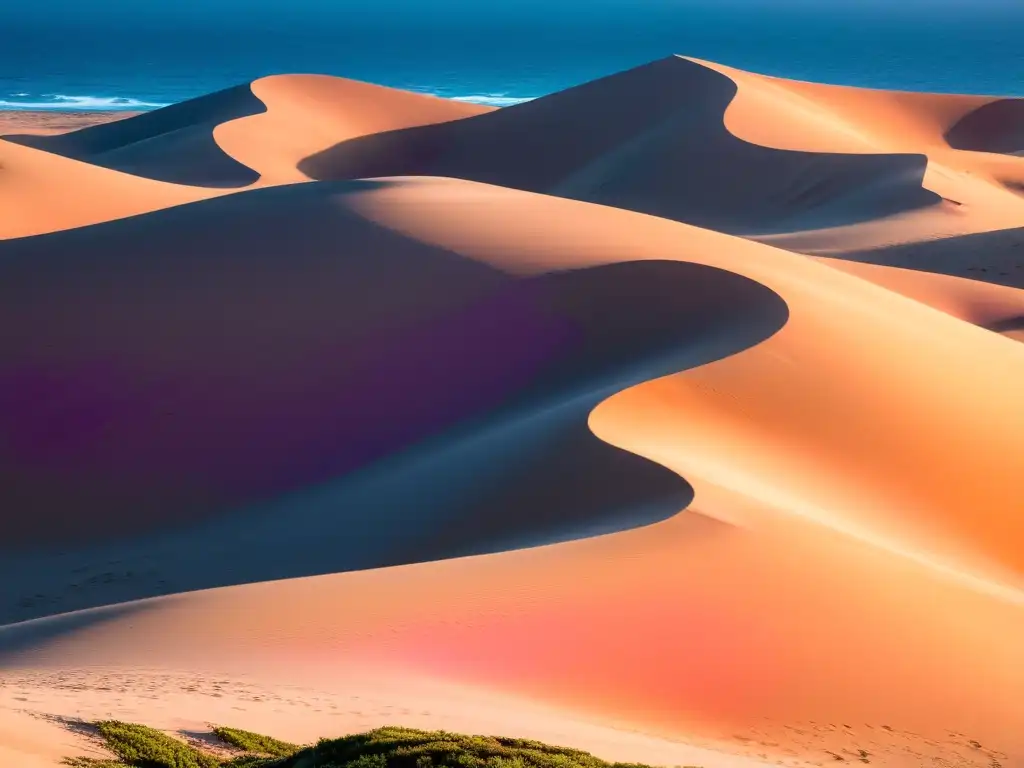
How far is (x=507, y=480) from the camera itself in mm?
10688

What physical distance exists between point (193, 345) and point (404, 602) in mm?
7824

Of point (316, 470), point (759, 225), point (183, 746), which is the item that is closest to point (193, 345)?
point (316, 470)

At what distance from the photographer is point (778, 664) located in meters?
7.82

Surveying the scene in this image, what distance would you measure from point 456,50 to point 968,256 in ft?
342

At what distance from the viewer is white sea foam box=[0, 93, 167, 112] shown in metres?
69.2

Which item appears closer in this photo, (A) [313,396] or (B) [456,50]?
(A) [313,396]

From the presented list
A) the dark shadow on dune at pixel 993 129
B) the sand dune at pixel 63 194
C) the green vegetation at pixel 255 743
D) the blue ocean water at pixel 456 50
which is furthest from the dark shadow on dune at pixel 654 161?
the blue ocean water at pixel 456 50

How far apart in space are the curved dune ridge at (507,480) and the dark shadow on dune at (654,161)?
6143 millimetres

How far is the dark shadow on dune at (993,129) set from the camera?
141 feet

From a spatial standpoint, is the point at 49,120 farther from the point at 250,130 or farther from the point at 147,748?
the point at 147,748

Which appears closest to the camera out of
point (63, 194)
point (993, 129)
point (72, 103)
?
point (63, 194)

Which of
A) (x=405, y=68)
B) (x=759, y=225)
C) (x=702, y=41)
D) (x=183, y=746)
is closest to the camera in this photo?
(x=183, y=746)

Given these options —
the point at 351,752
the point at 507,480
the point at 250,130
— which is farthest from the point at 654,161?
the point at 351,752

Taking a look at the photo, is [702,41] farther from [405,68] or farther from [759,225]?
[759,225]
